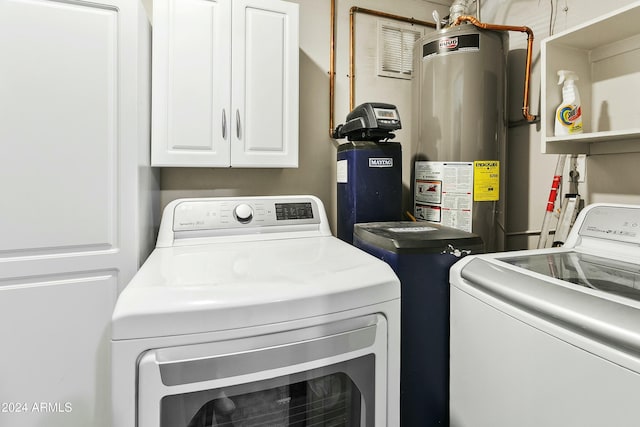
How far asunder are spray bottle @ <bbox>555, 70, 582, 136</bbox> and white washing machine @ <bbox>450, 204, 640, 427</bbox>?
1.14 ft

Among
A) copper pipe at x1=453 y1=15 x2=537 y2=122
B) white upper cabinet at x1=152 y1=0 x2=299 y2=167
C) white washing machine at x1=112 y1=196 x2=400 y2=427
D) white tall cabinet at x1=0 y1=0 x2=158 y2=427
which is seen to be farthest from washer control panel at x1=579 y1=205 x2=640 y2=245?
white tall cabinet at x1=0 y1=0 x2=158 y2=427

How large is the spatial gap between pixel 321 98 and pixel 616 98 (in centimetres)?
143

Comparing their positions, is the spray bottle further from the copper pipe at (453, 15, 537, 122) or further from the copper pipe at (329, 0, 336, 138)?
the copper pipe at (329, 0, 336, 138)

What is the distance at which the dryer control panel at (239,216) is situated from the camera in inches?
55.2

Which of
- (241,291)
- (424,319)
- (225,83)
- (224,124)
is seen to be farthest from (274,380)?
(225,83)

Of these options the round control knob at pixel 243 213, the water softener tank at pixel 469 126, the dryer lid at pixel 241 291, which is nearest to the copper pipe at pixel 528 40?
the water softener tank at pixel 469 126

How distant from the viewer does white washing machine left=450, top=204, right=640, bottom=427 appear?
0.66 meters

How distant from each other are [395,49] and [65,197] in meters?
2.04

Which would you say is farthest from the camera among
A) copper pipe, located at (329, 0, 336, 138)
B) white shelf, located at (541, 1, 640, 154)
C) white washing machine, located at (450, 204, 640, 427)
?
copper pipe, located at (329, 0, 336, 138)

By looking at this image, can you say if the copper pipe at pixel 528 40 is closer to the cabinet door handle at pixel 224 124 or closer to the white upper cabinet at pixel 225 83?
the white upper cabinet at pixel 225 83

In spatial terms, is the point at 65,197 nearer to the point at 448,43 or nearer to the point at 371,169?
the point at 371,169

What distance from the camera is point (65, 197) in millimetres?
1217

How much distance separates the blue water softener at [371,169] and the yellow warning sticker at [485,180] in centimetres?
40

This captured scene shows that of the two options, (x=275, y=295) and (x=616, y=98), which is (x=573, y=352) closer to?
(x=275, y=295)
